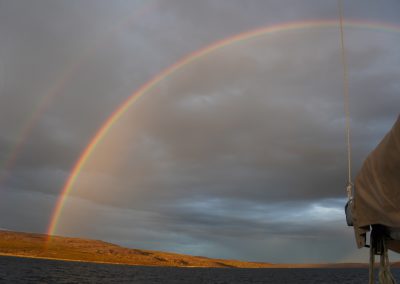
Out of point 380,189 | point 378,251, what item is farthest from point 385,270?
point 380,189

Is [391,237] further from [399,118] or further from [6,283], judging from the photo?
[6,283]

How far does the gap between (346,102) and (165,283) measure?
343ft

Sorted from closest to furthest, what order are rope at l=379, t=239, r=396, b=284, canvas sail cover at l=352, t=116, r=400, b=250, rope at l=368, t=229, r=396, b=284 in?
canvas sail cover at l=352, t=116, r=400, b=250 → rope at l=379, t=239, r=396, b=284 → rope at l=368, t=229, r=396, b=284

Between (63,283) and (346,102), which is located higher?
(346,102)

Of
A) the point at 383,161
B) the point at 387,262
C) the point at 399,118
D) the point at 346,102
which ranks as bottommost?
the point at 387,262

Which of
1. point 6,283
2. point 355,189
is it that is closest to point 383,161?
point 355,189

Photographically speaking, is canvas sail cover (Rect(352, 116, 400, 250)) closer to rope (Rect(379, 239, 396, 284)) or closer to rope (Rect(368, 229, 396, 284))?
rope (Rect(368, 229, 396, 284))

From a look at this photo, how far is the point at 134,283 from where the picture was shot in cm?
10044

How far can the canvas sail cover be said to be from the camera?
7.16 m

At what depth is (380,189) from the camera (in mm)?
7590

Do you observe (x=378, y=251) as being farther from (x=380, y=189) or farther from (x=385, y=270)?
(x=380, y=189)

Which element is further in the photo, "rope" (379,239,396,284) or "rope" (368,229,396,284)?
"rope" (368,229,396,284)

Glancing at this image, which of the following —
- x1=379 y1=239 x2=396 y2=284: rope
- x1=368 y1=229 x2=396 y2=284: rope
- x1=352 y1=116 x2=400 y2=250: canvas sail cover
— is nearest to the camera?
x1=352 y1=116 x2=400 y2=250: canvas sail cover

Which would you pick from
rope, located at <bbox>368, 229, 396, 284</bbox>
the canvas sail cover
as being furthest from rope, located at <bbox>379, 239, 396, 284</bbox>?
the canvas sail cover
